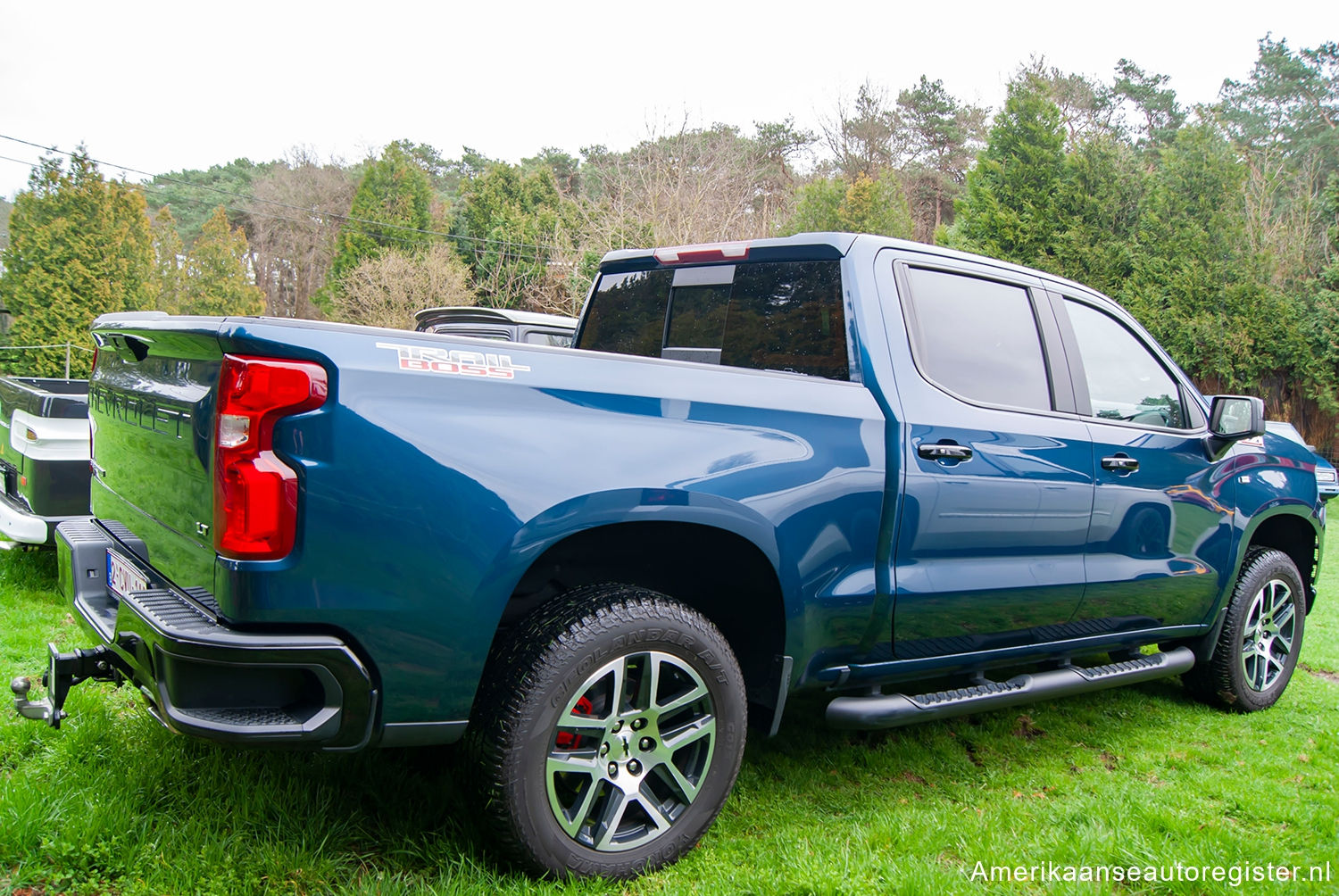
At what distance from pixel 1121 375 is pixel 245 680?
11.8 ft

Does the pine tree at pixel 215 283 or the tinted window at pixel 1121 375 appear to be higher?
the pine tree at pixel 215 283

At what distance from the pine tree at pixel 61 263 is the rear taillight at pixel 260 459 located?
18.6 meters

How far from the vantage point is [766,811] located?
3234 mm

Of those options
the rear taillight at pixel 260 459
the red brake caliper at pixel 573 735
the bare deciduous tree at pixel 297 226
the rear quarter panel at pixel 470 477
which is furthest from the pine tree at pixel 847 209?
the bare deciduous tree at pixel 297 226

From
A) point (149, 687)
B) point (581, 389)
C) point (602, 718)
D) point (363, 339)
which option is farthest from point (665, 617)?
point (149, 687)

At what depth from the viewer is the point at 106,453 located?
3043mm

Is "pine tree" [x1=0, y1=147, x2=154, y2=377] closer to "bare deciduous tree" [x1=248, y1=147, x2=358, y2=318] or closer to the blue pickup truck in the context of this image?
the blue pickup truck

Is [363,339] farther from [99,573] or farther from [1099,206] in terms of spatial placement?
[1099,206]

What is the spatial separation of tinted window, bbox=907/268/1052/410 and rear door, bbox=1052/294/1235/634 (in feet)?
0.87

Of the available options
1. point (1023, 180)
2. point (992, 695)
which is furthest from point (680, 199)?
point (992, 695)

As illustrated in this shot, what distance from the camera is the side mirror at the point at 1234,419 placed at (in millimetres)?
4145

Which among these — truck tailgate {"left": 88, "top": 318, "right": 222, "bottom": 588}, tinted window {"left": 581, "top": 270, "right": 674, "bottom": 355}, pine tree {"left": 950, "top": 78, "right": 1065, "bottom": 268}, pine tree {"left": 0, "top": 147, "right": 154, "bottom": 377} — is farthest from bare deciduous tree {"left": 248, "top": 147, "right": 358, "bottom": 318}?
truck tailgate {"left": 88, "top": 318, "right": 222, "bottom": 588}

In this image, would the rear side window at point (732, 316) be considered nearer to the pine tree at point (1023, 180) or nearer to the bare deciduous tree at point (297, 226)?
the pine tree at point (1023, 180)

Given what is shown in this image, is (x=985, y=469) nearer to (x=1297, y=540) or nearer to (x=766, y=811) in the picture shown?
(x=766, y=811)
